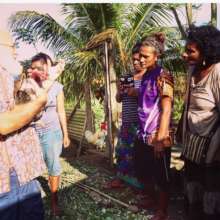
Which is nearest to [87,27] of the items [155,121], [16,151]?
[155,121]

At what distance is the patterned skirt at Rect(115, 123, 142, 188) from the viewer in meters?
4.60

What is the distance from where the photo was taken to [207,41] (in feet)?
9.95

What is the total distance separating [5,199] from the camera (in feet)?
6.81

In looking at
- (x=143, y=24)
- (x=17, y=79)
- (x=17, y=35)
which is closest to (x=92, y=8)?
(x=143, y=24)

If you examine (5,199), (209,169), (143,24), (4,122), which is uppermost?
(143,24)

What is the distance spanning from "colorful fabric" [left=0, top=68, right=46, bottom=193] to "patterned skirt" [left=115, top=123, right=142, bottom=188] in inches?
95.2

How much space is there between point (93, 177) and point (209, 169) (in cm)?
289

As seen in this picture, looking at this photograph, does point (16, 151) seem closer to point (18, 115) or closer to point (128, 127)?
point (18, 115)

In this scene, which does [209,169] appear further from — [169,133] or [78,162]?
[78,162]

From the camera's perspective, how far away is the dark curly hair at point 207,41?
3.02 meters

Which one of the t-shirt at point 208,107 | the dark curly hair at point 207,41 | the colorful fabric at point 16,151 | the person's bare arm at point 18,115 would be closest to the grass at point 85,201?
the t-shirt at point 208,107

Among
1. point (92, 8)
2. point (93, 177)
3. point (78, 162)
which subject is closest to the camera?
point (93, 177)

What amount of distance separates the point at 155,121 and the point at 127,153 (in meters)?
1.25

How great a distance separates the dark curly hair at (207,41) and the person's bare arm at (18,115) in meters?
1.70
